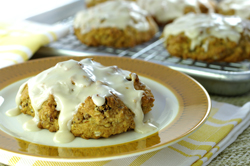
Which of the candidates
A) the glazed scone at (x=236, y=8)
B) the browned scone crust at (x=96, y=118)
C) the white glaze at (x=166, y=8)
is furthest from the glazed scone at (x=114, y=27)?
the browned scone crust at (x=96, y=118)

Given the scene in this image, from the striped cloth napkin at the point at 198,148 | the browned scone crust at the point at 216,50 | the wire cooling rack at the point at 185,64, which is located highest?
the browned scone crust at the point at 216,50

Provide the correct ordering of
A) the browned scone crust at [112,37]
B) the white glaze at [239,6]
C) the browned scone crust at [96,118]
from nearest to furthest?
the browned scone crust at [96,118] < the browned scone crust at [112,37] < the white glaze at [239,6]

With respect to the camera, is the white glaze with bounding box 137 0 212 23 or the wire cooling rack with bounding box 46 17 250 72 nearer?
the wire cooling rack with bounding box 46 17 250 72

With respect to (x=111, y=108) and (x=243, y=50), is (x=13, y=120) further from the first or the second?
(x=243, y=50)

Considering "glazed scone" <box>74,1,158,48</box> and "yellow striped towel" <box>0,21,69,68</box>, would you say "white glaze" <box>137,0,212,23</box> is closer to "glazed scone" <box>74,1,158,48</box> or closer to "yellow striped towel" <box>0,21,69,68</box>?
"glazed scone" <box>74,1,158,48</box>

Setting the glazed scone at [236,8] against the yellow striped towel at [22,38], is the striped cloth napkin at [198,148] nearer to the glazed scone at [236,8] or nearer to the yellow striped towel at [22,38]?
the yellow striped towel at [22,38]

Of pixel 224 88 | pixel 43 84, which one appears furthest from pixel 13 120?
pixel 224 88

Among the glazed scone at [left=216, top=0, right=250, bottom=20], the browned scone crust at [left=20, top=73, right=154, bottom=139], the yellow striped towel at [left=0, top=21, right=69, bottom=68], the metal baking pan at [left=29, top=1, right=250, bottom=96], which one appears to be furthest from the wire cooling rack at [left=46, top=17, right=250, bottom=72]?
the browned scone crust at [left=20, top=73, right=154, bottom=139]

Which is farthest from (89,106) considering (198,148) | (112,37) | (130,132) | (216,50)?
(112,37)
